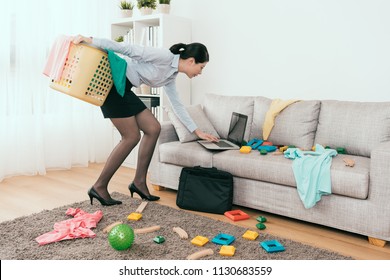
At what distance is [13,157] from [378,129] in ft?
10.0

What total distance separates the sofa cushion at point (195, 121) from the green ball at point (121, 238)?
4.11 feet

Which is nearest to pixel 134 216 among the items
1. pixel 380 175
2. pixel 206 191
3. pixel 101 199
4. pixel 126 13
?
pixel 101 199

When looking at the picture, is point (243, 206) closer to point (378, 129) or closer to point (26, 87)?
point (378, 129)

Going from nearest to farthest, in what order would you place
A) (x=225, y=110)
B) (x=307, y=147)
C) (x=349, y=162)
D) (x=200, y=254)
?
(x=200, y=254), (x=349, y=162), (x=307, y=147), (x=225, y=110)

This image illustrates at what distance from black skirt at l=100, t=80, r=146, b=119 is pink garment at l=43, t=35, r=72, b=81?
1.21 ft

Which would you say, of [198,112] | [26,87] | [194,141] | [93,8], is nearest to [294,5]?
[198,112]

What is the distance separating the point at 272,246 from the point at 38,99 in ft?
8.88

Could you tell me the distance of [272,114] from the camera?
3088 mm

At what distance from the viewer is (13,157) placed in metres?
3.71

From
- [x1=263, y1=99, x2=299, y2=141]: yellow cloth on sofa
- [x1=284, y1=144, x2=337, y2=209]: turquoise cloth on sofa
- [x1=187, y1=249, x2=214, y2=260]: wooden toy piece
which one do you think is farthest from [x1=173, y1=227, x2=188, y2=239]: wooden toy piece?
[x1=263, y1=99, x2=299, y2=141]: yellow cloth on sofa

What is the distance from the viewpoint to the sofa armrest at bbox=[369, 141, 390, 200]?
7.09 feet

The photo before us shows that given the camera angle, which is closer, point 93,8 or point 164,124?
point 164,124

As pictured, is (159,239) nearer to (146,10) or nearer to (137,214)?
(137,214)

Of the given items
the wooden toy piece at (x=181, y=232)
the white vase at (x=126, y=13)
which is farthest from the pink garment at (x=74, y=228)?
the white vase at (x=126, y=13)
